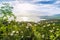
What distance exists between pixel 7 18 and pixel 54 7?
4.19ft

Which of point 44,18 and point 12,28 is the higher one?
point 12,28

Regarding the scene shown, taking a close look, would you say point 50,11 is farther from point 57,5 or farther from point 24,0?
point 24,0

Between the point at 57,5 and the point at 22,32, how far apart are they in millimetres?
1668

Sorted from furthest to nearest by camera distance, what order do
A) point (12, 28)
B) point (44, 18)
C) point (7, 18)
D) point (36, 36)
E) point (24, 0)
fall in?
1. point (24, 0)
2. point (44, 18)
3. point (7, 18)
4. point (12, 28)
5. point (36, 36)

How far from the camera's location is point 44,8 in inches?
153

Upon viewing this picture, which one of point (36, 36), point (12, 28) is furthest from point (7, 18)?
point (36, 36)

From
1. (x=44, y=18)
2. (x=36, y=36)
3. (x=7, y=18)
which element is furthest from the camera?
(x=44, y=18)

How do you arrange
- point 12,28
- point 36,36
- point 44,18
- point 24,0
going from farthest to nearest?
point 24,0 → point 44,18 → point 12,28 → point 36,36

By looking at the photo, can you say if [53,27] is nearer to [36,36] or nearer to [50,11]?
[36,36]

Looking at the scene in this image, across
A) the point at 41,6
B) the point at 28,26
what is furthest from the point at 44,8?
the point at 28,26

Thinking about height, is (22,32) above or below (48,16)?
above

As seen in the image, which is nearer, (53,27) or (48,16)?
(53,27)

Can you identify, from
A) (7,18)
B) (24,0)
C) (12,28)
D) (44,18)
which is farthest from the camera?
(24,0)

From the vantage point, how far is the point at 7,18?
2.91 meters
